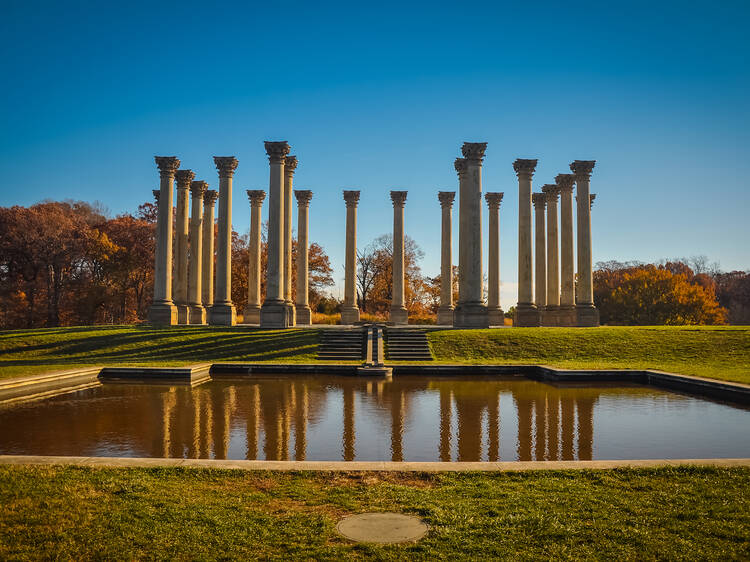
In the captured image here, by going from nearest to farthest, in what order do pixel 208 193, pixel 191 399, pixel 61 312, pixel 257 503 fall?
1. pixel 257 503
2. pixel 191 399
3. pixel 208 193
4. pixel 61 312

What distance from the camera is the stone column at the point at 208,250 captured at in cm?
5857

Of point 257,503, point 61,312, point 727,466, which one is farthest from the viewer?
point 61,312

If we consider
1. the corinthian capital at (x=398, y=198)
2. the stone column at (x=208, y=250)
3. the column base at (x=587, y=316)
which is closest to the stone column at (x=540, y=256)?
the column base at (x=587, y=316)

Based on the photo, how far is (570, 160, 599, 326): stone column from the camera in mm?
50656

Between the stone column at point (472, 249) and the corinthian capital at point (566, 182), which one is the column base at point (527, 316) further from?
the corinthian capital at point (566, 182)

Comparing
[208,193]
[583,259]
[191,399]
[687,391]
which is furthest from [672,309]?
[191,399]

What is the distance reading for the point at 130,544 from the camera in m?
6.79

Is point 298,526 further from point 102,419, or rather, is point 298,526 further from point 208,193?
point 208,193

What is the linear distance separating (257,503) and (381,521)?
6.71 feet

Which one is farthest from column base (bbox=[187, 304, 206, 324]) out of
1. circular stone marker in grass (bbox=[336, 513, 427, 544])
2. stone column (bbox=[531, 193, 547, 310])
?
circular stone marker in grass (bbox=[336, 513, 427, 544])

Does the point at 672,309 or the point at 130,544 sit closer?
the point at 130,544

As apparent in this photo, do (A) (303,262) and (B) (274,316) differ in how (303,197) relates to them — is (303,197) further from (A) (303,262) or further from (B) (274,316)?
(B) (274,316)

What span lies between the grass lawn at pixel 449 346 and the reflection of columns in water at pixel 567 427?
988cm

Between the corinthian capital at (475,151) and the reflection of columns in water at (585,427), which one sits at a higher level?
the corinthian capital at (475,151)
